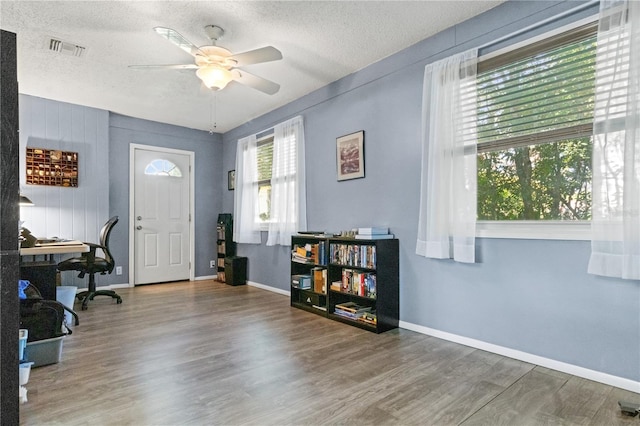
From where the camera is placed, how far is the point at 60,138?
15.6 feet

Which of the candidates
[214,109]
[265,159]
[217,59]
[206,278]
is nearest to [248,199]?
[265,159]

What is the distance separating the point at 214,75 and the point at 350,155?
5.39ft

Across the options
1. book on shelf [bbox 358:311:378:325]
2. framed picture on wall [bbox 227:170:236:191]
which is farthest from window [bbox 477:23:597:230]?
framed picture on wall [bbox 227:170:236:191]

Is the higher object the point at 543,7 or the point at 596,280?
the point at 543,7

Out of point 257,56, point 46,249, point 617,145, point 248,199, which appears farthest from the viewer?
point 248,199

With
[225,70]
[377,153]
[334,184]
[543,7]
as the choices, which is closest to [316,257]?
[334,184]

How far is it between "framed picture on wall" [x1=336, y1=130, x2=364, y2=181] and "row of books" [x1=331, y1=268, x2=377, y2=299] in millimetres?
1040

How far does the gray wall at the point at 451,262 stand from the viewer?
2146 mm

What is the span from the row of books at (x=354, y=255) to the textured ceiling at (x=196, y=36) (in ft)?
6.15

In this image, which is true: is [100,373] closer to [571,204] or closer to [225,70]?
[225,70]

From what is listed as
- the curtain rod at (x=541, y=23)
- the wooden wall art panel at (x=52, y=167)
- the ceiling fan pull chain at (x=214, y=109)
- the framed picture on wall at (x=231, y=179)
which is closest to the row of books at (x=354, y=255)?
the curtain rod at (x=541, y=23)

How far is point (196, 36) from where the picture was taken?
119 inches

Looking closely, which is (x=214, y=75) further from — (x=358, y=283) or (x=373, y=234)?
(x=358, y=283)

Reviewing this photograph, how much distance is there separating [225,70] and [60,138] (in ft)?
11.2
